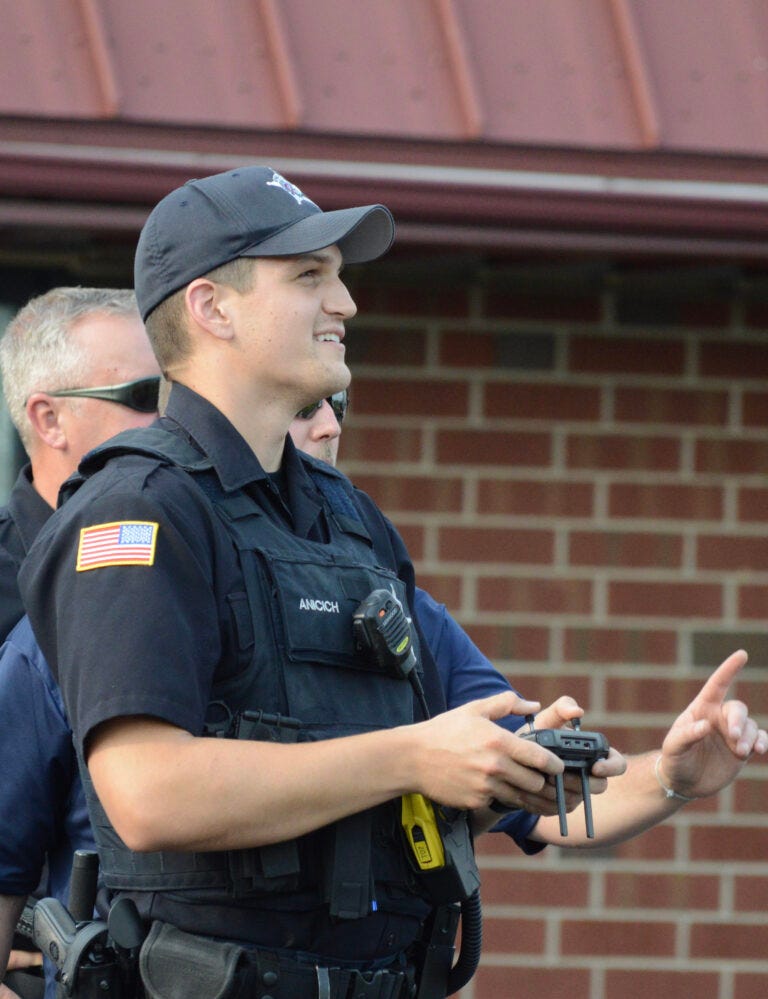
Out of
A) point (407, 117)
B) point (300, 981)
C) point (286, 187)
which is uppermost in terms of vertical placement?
point (407, 117)

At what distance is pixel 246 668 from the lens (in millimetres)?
2158

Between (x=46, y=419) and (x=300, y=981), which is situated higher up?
(x=46, y=419)

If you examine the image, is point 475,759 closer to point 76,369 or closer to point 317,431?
point 317,431

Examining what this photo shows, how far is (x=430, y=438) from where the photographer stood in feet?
14.5

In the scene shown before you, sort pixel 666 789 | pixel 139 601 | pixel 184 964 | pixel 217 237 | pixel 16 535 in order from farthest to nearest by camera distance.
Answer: pixel 16 535
pixel 666 789
pixel 217 237
pixel 184 964
pixel 139 601

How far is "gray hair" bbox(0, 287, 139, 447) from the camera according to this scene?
316cm

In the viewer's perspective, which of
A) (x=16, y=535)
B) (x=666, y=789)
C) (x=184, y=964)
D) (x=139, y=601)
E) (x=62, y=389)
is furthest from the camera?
(x=62, y=389)

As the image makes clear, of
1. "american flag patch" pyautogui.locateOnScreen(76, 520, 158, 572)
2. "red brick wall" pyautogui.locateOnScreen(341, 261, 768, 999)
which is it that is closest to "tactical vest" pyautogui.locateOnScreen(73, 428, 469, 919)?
"american flag patch" pyautogui.locateOnScreen(76, 520, 158, 572)

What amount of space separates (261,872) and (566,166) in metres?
2.24

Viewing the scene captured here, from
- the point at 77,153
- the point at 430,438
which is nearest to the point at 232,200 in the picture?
the point at 77,153

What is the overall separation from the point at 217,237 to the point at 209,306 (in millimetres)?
103

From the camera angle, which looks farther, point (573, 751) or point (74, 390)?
point (74, 390)

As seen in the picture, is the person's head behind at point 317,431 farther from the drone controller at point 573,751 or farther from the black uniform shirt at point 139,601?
the drone controller at point 573,751

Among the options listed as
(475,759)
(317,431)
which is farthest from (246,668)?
(317,431)
